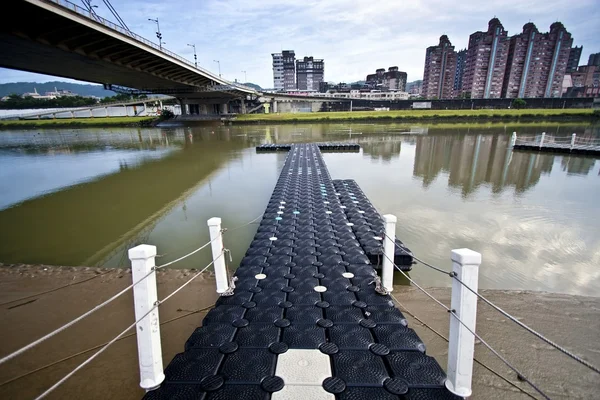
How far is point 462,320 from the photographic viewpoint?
88.2 inches

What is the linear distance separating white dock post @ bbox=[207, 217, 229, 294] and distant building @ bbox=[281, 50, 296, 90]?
6317 inches

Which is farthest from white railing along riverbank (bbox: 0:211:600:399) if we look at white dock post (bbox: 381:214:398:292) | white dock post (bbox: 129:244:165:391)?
white dock post (bbox: 381:214:398:292)

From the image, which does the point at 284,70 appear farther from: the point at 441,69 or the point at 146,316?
the point at 146,316

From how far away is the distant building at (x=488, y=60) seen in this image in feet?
310

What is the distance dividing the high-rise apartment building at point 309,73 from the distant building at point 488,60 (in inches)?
2891

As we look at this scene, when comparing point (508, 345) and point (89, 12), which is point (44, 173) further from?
point (508, 345)

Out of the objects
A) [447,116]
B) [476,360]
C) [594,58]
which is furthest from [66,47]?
[594,58]

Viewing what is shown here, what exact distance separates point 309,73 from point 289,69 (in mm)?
11057

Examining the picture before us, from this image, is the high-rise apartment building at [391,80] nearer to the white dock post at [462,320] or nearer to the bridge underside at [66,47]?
the bridge underside at [66,47]

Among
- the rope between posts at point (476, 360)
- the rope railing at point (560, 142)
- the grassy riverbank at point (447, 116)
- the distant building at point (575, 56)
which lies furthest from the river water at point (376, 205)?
the distant building at point (575, 56)

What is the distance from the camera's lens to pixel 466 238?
700 cm

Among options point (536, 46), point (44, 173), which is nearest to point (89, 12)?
point (44, 173)

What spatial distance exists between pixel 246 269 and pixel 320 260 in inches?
48.6

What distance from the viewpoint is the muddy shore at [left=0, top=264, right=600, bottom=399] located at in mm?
3141
